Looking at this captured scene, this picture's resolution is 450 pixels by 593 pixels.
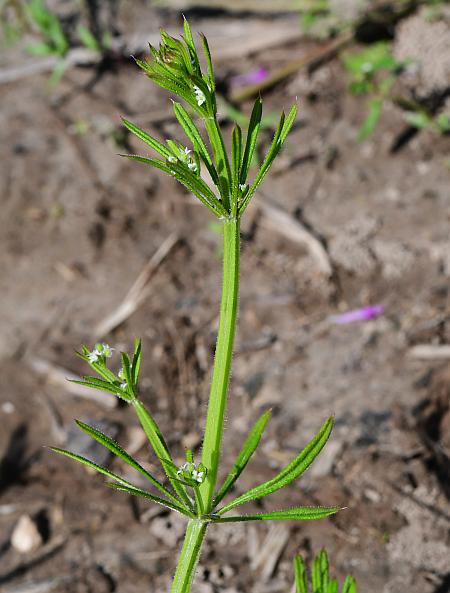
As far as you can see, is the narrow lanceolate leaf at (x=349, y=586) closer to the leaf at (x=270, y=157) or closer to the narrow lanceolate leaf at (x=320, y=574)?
the narrow lanceolate leaf at (x=320, y=574)

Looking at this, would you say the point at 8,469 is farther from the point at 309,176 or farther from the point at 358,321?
the point at 309,176

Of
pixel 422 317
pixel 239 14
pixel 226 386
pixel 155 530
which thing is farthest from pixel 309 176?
pixel 226 386

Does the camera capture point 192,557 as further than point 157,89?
No

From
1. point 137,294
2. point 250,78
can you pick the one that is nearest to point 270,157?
point 137,294

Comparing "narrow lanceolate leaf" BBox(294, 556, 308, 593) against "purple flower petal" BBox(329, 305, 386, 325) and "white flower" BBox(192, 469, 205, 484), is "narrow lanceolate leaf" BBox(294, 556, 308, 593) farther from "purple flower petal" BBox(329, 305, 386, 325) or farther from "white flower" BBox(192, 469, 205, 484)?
"purple flower petal" BBox(329, 305, 386, 325)

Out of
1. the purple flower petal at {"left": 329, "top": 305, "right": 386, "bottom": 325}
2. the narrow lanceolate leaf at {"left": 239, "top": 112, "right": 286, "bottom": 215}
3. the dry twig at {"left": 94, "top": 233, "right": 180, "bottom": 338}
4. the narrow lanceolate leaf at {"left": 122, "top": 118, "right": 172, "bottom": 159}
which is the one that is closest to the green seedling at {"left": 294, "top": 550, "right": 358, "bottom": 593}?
the narrow lanceolate leaf at {"left": 239, "top": 112, "right": 286, "bottom": 215}

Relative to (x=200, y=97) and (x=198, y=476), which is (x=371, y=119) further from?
(x=198, y=476)
